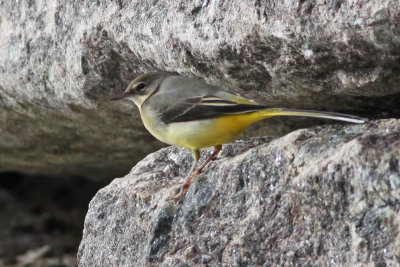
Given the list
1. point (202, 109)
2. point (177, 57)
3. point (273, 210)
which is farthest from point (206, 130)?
point (273, 210)

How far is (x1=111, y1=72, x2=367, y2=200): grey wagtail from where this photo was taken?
4.05 m

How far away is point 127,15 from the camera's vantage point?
456 cm

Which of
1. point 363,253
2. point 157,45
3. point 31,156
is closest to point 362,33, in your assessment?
point 363,253

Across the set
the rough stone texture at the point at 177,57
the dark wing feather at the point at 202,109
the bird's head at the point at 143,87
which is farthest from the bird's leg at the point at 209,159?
the bird's head at the point at 143,87

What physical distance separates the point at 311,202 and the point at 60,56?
269cm

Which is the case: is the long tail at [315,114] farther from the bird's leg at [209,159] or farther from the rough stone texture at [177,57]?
the bird's leg at [209,159]

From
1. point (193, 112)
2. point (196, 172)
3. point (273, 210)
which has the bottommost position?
point (273, 210)

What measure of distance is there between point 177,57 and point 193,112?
377mm

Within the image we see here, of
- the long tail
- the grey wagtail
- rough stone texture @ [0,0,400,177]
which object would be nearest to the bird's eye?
the grey wagtail

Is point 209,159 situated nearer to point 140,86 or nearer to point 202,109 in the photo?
point 202,109

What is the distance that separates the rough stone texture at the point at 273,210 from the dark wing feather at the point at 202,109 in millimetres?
272

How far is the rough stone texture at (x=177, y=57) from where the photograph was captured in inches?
133

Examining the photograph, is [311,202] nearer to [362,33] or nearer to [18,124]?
[362,33]

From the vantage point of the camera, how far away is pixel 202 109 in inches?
167
